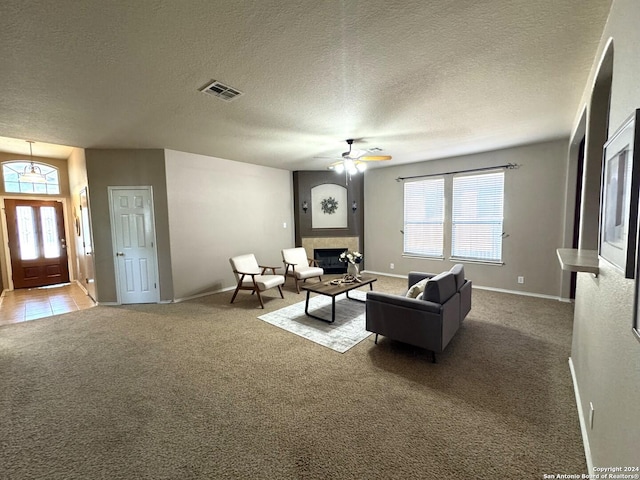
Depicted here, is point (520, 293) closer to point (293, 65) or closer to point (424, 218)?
point (424, 218)

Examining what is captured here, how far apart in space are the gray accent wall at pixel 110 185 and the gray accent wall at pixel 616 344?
5.21 metres

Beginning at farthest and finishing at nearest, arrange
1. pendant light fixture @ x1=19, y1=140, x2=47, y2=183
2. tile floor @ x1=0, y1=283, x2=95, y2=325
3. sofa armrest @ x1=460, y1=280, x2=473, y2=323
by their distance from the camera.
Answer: pendant light fixture @ x1=19, y1=140, x2=47, y2=183
tile floor @ x1=0, y1=283, x2=95, y2=325
sofa armrest @ x1=460, y1=280, x2=473, y2=323

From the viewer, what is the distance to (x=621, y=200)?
113 cm

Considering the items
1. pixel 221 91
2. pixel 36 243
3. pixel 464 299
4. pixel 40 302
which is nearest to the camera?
pixel 221 91

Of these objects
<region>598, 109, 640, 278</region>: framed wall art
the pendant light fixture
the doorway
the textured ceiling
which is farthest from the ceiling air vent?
the doorway

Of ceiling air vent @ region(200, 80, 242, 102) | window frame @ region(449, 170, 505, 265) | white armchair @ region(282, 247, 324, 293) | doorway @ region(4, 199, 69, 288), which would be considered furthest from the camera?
doorway @ region(4, 199, 69, 288)

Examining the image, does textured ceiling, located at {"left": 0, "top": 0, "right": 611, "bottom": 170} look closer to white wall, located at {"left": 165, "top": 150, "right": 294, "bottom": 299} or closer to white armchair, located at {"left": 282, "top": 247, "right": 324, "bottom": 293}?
white wall, located at {"left": 165, "top": 150, "right": 294, "bottom": 299}

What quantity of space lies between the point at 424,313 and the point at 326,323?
57.5 inches

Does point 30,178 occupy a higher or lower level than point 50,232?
higher

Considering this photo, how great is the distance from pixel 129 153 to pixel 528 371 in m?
6.10

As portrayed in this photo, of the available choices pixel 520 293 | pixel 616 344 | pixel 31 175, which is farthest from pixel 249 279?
pixel 520 293

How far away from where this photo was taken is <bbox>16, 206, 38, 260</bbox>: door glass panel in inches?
225

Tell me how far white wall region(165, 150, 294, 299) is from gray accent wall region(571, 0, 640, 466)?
5.19m

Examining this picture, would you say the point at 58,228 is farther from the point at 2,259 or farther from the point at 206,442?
the point at 206,442
